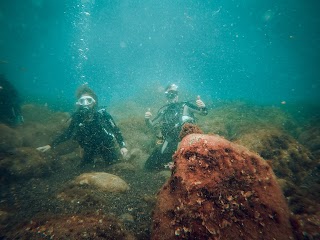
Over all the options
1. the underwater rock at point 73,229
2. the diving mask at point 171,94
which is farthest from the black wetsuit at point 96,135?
the underwater rock at point 73,229

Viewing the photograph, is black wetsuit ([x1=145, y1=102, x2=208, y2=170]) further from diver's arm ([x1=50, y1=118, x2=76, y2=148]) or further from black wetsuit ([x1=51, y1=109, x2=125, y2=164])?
diver's arm ([x1=50, y1=118, x2=76, y2=148])

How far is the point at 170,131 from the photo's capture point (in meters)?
9.09

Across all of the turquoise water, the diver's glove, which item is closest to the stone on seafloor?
the turquoise water

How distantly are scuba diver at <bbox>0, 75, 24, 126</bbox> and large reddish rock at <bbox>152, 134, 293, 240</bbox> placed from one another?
13024mm

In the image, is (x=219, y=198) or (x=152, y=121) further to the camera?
(x=152, y=121)

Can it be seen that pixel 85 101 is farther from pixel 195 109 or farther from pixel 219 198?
pixel 219 198

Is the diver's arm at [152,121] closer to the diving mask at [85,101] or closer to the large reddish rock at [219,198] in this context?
the diving mask at [85,101]

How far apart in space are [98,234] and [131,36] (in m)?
68.6

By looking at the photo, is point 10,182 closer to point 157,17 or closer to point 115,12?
point 115,12

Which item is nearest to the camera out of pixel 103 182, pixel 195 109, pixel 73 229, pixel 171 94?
pixel 73 229

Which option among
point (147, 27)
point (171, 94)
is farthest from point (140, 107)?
point (147, 27)

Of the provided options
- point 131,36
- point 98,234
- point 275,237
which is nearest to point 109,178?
point 98,234

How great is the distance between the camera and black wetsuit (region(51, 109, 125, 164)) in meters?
8.42

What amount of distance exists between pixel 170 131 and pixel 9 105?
10.7 m
